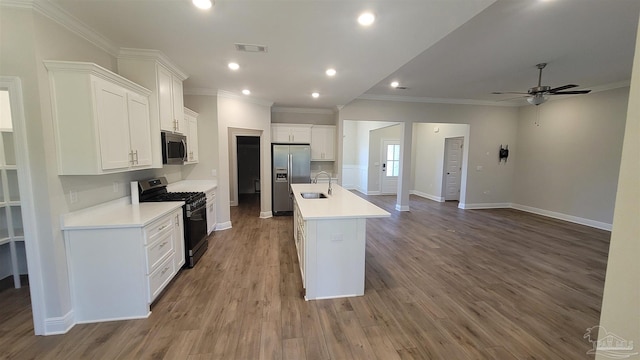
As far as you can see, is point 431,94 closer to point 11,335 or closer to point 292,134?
point 292,134

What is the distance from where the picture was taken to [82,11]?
2.14 m

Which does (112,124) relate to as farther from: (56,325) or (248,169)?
(248,169)

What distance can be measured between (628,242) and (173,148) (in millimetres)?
3992

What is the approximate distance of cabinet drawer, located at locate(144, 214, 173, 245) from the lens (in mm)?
2363

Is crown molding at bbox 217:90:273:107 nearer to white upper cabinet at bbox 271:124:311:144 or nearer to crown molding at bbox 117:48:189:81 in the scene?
white upper cabinet at bbox 271:124:311:144

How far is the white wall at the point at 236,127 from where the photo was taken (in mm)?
4927

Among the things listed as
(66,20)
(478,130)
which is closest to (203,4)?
(66,20)

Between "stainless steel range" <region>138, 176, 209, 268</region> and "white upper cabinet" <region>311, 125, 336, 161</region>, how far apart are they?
11.1ft

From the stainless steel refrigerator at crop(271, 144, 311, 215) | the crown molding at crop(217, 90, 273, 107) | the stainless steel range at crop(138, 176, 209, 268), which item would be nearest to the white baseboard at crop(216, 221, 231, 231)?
the stainless steel range at crop(138, 176, 209, 268)

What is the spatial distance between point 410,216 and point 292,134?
3.56m

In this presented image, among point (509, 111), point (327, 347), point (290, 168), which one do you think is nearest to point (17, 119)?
point (327, 347)

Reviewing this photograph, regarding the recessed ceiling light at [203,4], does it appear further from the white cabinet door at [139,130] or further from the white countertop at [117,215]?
the white countertop at [117,215]

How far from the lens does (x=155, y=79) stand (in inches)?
119

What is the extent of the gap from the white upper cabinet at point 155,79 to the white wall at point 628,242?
3.73m
